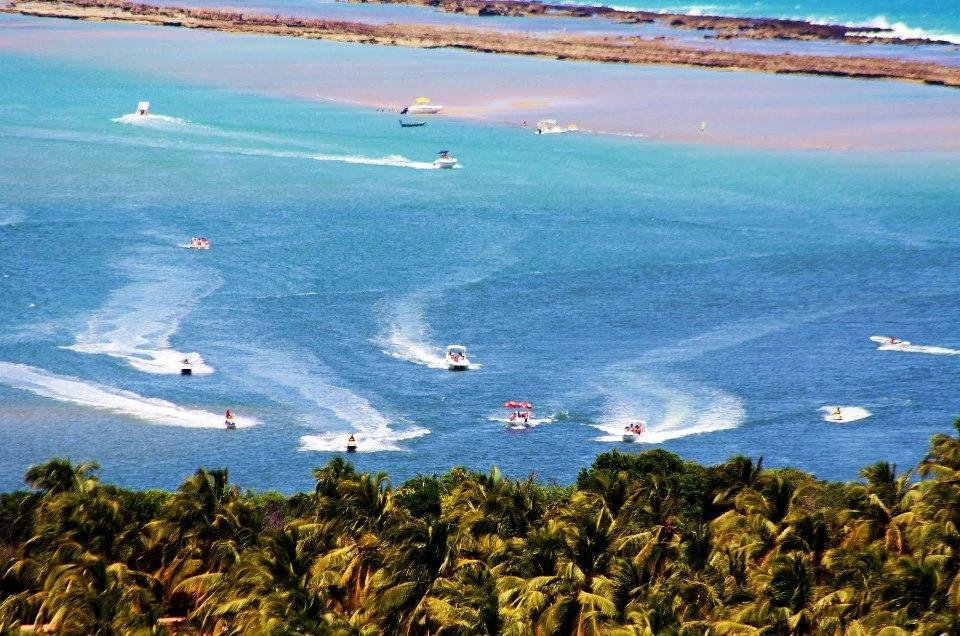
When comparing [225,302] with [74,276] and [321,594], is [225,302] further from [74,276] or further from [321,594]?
[321,594]

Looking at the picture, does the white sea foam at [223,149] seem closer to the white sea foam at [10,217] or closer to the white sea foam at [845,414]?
the white sea foam at [10,217]

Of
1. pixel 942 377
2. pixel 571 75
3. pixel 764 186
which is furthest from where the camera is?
pixel 571 75

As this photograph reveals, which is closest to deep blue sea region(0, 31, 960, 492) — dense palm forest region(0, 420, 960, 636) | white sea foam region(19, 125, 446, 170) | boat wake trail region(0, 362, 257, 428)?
boat wake trail region(0, 362, 257, 428)

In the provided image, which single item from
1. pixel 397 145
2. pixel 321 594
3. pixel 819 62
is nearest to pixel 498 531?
pixel 321 594

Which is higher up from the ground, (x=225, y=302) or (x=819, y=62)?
(x=819, y=62)

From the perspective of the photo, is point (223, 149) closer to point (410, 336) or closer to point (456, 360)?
point (410, 336)

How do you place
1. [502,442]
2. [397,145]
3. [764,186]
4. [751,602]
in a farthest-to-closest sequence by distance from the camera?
[397,145] < [764,186] < [502,442] < [751,602]
